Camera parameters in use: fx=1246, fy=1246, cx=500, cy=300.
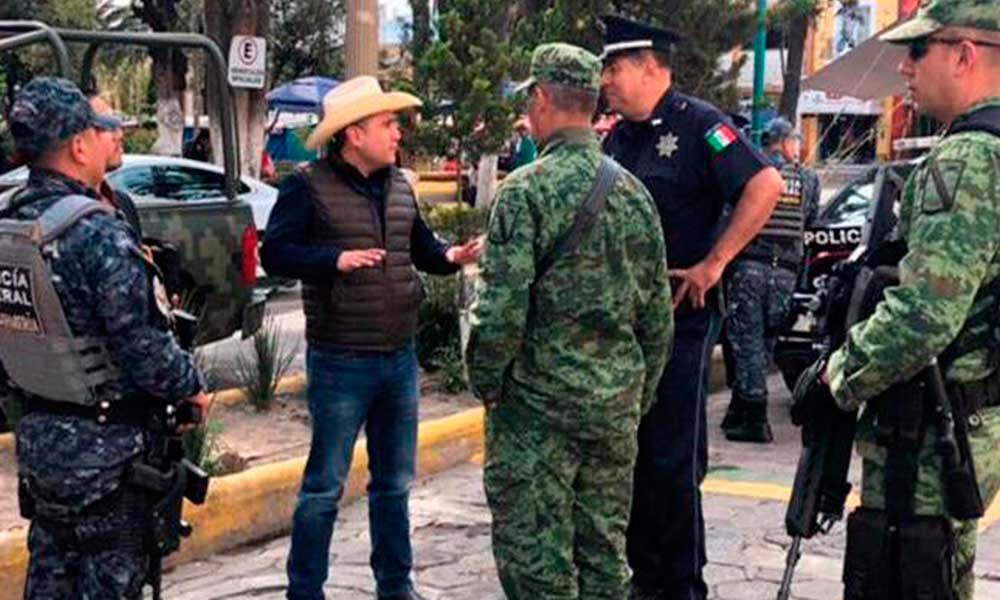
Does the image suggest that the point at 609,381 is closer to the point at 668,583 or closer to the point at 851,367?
the point at 851,367

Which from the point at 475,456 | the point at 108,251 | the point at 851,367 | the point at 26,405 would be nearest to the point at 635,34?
the point at 851,367

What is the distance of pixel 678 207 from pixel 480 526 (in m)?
1.80

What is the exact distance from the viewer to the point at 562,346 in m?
3.38

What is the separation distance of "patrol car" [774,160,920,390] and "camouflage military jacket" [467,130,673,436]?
325 cm

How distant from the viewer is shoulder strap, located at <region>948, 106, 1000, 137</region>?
9.17ft

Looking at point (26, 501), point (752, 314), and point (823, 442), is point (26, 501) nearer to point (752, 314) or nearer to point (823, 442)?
point (823, 442)

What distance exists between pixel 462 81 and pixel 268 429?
4014mm

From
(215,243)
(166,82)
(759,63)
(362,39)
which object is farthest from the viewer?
(166,82)

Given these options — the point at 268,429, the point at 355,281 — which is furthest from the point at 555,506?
the point at 268,429

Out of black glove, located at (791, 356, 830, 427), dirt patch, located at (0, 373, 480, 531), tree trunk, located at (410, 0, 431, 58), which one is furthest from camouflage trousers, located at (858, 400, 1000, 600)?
tree trunk, located at (410, 0, 431, 58)

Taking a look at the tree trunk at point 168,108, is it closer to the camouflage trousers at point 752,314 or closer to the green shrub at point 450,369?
the green shrub at point 450,369

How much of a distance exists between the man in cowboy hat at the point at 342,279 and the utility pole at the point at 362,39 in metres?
3.66

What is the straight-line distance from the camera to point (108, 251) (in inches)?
118

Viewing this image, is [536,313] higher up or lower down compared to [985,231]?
lower down
